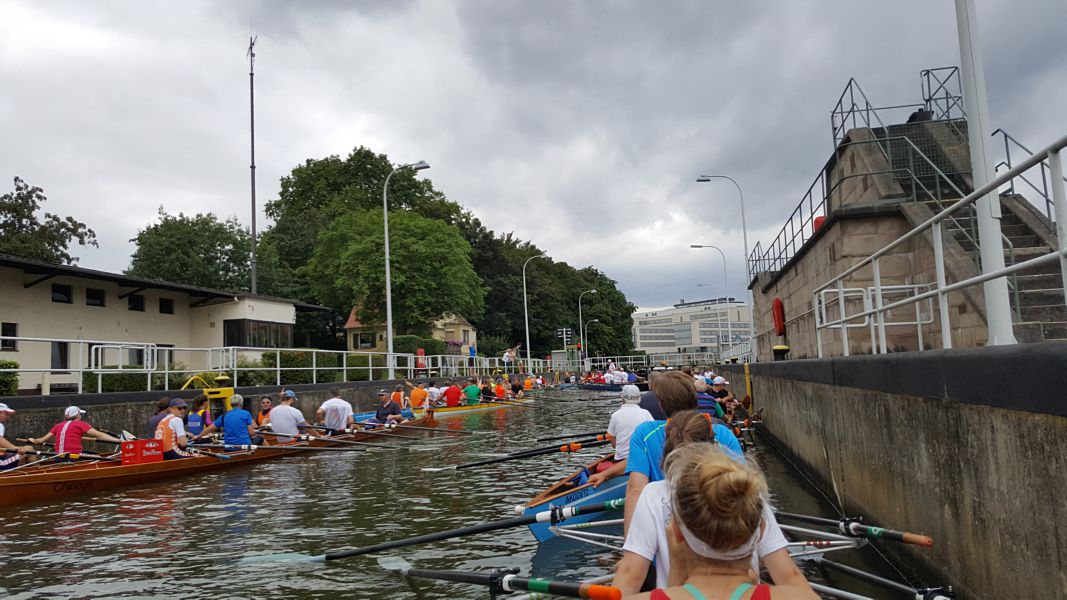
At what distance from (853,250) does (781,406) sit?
3.42 m

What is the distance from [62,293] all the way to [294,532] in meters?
21.8

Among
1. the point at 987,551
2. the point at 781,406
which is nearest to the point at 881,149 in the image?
the point at 781,406

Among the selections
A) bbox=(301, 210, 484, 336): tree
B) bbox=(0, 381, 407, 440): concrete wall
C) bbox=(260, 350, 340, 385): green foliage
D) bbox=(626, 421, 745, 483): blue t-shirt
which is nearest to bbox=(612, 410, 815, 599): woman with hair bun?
bbox=(626, 421, 745, 483): blue t-shirt

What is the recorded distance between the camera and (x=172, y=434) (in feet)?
43.3

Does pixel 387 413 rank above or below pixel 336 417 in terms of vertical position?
below

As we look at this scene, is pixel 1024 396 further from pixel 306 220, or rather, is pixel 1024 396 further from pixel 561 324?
pixel 561 324

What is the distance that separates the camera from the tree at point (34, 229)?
136 feet

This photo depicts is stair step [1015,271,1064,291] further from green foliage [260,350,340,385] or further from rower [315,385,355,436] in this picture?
green foliage [260,350,340,385]

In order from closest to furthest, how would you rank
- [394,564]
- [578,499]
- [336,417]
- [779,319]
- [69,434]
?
[394,564] → [578,499] → [69,434] → [336,417] → [779,319]

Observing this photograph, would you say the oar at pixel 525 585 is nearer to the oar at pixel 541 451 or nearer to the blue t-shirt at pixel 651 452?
the blue t-shirt at pixel 651 452

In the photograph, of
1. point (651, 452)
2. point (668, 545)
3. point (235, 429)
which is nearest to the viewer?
point (668, 545)

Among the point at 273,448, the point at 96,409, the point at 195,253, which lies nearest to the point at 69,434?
→ the point at 96,409

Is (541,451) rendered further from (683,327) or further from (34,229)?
(683,327)

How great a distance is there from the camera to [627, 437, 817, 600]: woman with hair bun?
2.17 metres
